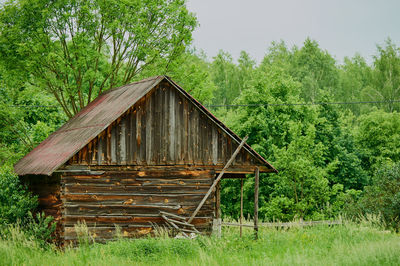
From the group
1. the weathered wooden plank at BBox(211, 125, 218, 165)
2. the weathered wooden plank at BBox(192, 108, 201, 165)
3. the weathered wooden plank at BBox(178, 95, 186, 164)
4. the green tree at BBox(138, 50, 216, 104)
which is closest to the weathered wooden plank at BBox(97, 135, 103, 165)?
the weathered wooden plank at BBox(178, 95, 186, 164)

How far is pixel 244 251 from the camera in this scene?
1288cm

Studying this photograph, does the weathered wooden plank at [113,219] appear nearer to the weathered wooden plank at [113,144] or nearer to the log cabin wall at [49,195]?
the log cabin wall at [49,195]

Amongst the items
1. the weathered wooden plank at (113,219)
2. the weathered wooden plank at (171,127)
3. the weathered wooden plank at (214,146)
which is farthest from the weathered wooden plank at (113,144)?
the weathered wooden plank at (214,146)

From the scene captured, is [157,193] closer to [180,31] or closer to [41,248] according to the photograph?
[41,248]

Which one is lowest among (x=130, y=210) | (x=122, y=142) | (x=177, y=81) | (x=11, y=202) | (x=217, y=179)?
(x=130, y=210)

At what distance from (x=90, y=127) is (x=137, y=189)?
251cm

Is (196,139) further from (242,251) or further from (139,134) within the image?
(242,251)

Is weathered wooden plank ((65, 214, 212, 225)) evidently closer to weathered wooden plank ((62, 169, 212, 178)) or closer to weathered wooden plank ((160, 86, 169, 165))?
weathered wooden plank ((62, 169, 212, 178))

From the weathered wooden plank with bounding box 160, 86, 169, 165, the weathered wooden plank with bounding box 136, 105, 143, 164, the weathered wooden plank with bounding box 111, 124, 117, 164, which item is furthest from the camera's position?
the weathered wooden plank with bounding box 160, 86, 169, 165

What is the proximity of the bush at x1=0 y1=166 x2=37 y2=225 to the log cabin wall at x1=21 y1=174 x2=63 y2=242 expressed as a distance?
0.41 meters

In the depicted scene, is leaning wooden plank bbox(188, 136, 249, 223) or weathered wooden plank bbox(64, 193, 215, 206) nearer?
weathered wooden plank bbox(64, 193, 215, 206)

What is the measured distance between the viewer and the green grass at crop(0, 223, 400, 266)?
1094 centimetres

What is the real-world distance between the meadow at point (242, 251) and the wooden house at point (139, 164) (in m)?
1.47

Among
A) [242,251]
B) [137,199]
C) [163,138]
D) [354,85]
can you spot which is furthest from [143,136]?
[354,85]
